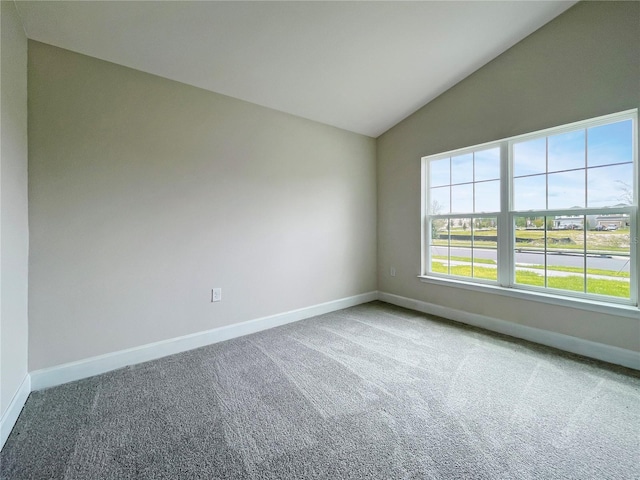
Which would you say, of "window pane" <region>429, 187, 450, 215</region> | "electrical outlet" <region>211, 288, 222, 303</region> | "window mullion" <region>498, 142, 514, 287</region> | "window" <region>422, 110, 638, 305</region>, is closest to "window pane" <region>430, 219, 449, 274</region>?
"window" <region>422, 110, 638, 305</region>

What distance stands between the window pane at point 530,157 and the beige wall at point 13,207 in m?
3.88

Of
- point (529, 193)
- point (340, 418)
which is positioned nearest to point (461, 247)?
point (529, 193)

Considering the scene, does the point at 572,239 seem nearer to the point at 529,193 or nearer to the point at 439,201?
the point at 529,193

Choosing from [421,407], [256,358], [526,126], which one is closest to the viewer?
[421,407]

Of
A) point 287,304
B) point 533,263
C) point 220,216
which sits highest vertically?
point 220,216

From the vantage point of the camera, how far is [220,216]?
252 centimetres

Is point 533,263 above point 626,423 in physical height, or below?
above

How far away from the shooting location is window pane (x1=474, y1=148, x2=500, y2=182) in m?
2.81

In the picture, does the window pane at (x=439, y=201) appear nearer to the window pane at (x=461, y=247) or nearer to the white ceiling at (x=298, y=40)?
the window pane at (x=461, y=247)

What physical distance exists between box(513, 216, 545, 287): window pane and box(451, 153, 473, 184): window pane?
0.71 m

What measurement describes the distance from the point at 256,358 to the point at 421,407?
129 cm

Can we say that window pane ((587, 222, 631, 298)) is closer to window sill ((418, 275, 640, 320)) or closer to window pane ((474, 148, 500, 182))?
window sill ((418, 275, 640, 320))

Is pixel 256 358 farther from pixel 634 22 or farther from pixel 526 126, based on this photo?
pixel 634 22

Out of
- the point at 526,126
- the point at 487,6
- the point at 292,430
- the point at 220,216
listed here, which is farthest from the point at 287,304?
the point at 487,6
